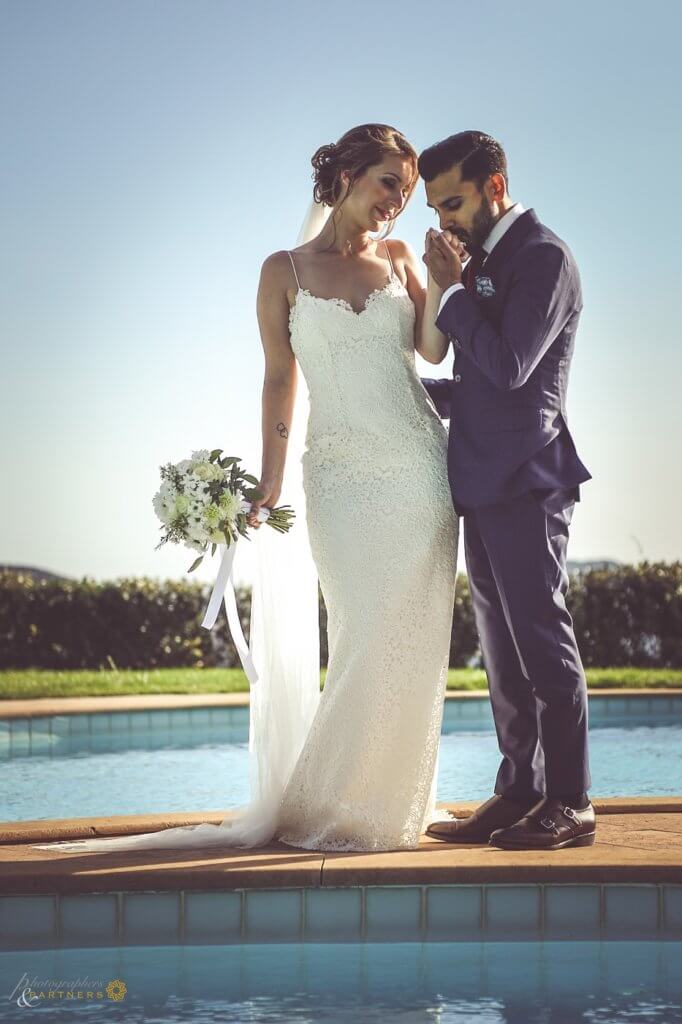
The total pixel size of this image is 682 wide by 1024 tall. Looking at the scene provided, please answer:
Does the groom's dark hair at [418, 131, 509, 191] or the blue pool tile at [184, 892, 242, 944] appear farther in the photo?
the groom's dark hair at [418, 131, 509, 191]

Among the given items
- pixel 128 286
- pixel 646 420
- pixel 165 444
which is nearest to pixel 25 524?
pixel 165 444

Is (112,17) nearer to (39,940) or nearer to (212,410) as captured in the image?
(212,410)

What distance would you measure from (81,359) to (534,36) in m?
6.33

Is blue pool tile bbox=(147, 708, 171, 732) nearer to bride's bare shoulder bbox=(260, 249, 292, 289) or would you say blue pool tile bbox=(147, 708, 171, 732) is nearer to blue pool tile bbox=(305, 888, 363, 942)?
bride's bare shoulder bbox=(260, 249, 292, 289)

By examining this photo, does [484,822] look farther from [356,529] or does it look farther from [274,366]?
[274,366]

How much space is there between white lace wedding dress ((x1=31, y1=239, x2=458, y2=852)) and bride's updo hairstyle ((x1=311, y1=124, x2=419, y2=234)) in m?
0.37

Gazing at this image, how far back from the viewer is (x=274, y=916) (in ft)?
11.0

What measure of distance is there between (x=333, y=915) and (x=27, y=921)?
78 centimetres

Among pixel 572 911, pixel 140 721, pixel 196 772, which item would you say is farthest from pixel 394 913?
pixel 140 721

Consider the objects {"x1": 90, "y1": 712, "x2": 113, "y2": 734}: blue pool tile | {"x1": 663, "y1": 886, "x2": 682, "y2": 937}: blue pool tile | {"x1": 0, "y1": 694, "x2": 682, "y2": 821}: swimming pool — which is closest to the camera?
{"x1": 663, "y1": 886, "x2": 682, "y2": 937}: blue pool tile

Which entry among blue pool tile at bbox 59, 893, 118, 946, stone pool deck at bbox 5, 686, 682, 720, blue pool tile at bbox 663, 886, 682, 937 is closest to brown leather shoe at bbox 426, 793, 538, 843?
blue pool tile at bbox 663, 886, 682, 937

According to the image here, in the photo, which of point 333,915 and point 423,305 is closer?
point 333,915

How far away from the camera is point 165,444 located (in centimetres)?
1553

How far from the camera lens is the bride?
3963mm
